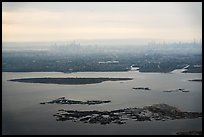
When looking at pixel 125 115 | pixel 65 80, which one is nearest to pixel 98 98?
pixel 125 115

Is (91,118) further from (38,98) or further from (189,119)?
(38,98)

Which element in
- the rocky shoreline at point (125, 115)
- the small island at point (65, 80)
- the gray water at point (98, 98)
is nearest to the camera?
the gray water at point (98, 98)

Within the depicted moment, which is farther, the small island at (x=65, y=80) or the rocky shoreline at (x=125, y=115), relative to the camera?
the small island at (x=65, y=80)

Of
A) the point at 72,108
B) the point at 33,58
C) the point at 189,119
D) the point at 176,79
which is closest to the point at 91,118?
the point at 72,108

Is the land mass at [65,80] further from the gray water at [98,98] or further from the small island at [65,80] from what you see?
the gray water at [98,98]


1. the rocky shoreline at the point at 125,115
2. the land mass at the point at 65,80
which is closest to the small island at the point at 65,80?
the land mass at the point at 65,80

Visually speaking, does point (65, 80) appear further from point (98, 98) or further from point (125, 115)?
point (125, 115)
